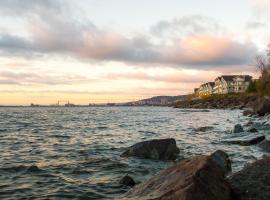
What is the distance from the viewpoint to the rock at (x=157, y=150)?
19.3 m

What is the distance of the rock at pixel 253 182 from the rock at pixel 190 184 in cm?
64

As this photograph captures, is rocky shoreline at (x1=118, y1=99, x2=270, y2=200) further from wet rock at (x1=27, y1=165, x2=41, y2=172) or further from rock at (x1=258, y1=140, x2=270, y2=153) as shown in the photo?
rock at (x1=258, y1=140, x2=270, y2=153)

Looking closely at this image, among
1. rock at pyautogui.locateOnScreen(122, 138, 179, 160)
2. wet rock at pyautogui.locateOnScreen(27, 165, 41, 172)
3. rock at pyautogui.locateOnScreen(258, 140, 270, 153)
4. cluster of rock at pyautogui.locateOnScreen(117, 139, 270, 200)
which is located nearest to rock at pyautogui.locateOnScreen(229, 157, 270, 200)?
cluster of rock at pyautogui.locateOnScreen(117, 139, 270, 200)

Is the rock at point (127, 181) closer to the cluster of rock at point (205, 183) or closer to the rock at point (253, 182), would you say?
the cluster of rock at point (205, 183)

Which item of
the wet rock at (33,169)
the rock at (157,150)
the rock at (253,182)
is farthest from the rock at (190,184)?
the rock at (157,150)

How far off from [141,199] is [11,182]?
23.4 feet

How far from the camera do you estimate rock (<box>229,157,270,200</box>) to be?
361 inches

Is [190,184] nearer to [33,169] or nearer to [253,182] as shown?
[253,182]

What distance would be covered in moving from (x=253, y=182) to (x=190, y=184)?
2.17 metres

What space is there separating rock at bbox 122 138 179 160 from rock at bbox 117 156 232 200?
9.32m

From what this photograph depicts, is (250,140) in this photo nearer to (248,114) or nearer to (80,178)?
(80,178)

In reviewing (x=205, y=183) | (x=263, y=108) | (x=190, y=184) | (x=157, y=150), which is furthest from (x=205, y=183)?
(x=263, y=108)

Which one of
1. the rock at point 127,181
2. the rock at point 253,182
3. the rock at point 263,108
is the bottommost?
the rock at point 127,181

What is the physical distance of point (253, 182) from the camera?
966 cm
